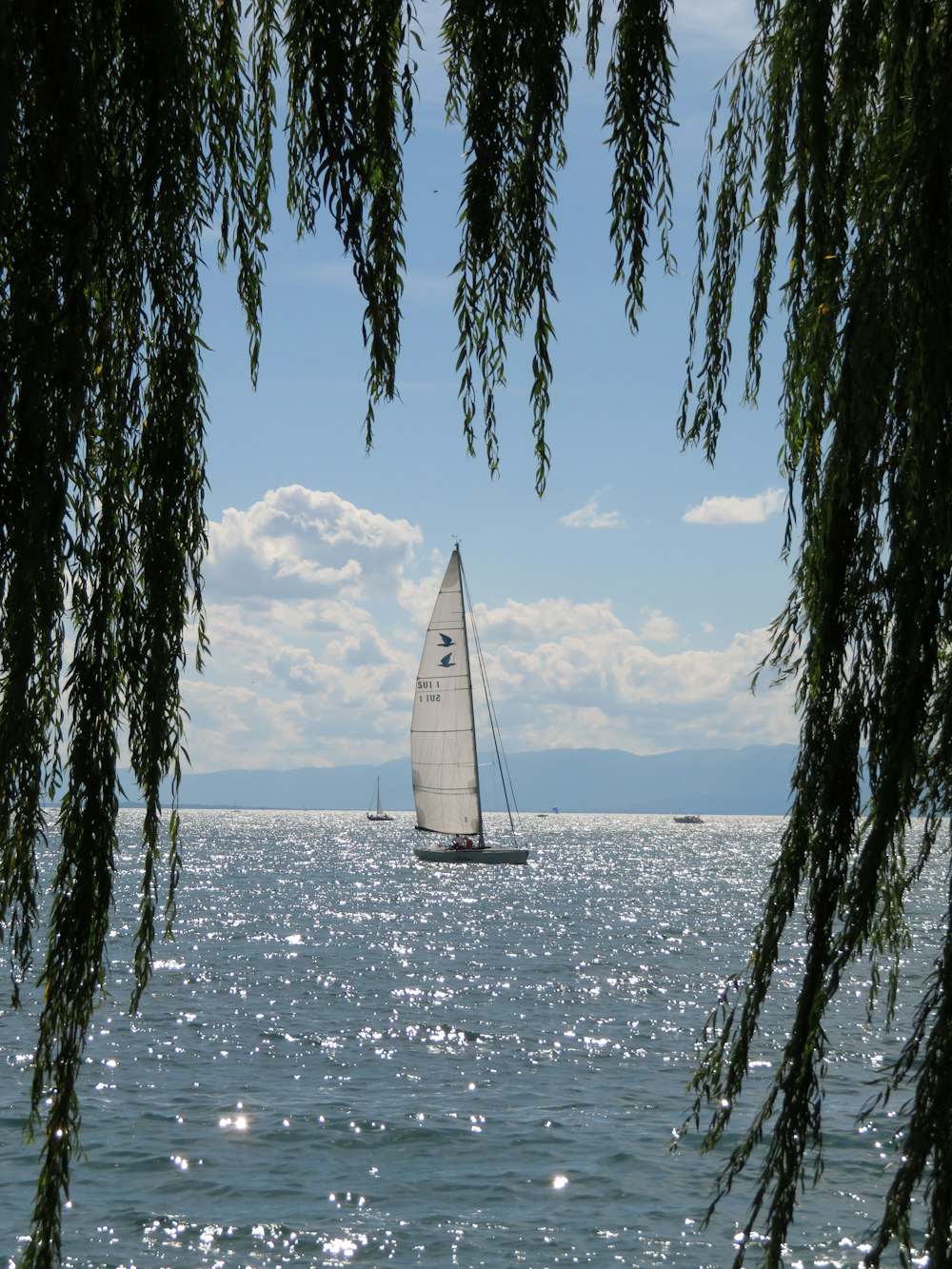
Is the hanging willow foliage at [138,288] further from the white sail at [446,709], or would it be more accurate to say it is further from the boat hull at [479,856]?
the boat hull at [479,856]

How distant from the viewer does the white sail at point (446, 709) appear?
6156 cm

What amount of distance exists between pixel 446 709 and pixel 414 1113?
44.1 metres

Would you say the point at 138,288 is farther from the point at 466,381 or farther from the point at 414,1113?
the point at 414,1113

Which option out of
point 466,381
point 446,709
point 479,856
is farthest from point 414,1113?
point 479,856

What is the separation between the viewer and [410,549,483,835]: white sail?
6156 cm

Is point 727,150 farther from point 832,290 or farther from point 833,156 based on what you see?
point 832,290

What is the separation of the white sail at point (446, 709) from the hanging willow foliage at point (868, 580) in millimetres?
58465

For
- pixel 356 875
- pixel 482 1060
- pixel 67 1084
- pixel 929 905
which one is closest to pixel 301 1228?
pixel 482 1060

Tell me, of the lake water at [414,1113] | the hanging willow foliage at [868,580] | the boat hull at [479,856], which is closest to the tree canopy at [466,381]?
the hanging willow foliage at [868,580]

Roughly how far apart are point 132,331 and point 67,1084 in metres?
1.33

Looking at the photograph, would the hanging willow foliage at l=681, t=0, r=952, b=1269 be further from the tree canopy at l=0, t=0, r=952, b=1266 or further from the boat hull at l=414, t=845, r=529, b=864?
the boat hull at l=414, t=845, r=529, b=864

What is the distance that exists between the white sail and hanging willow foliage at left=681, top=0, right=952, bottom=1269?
192ft

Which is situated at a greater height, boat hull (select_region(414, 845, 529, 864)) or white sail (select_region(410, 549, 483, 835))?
white sail (select_region(410, 549, 483, 835))

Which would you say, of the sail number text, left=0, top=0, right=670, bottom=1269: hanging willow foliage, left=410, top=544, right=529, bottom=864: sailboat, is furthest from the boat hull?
left=0, top=0, right=670, bottom=1269: hanging willow foliage
